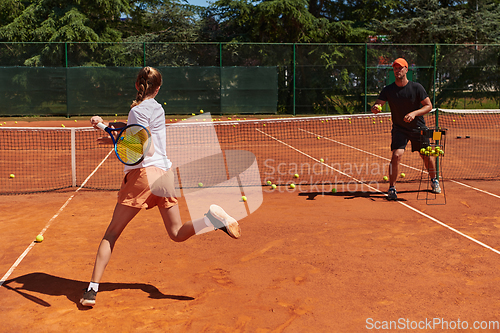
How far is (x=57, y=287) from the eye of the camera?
12.8 feet

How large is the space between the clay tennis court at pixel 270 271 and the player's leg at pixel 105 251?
0.12 m

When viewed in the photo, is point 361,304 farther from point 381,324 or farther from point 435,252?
point 435,252

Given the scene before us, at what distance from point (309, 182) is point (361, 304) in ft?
15.5

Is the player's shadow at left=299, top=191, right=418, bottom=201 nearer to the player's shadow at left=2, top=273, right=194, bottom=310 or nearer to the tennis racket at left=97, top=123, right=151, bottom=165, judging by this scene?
the player's shadow at left=2, top=273, right=194, bottom=310

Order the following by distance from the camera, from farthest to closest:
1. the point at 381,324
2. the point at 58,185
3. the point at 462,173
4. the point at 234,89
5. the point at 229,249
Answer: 1. the point at 234,89
2. the point at 462,173
3. the point at 58,185
4. the point at 229,249
5. the point at 381,324

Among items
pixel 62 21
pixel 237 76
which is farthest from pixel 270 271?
pixel 62 21

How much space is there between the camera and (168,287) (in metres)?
3.94

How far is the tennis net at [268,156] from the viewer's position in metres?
8.35

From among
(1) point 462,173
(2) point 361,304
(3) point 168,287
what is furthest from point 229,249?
(1) point 462,173

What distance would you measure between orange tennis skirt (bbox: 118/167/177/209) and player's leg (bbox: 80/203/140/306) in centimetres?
8

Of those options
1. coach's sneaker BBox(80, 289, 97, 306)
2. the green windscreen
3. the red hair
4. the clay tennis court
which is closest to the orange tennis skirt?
the red hair

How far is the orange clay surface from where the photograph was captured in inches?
134

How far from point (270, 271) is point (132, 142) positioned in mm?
1680

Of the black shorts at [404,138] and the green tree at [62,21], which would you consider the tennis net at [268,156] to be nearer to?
the black shorts at [404,138]
